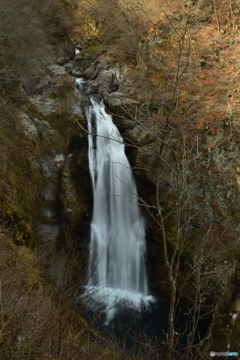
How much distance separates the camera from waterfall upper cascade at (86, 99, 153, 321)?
411 inches

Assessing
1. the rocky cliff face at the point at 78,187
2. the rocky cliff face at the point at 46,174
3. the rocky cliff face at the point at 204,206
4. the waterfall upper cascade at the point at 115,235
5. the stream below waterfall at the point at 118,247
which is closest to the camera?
the rocky cliff face at the point at 46,174

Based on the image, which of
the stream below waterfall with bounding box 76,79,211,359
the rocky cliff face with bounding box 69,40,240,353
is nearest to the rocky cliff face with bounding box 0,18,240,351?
the rocky cliff face with bounding box 69,40,240,353

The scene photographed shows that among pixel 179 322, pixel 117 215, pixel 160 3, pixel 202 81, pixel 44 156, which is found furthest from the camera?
pixel 160 3

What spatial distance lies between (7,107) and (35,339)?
928 centimetres

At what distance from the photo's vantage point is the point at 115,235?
438 inches

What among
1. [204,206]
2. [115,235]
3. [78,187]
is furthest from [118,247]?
[204,206]

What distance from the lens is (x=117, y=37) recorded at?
755 inches

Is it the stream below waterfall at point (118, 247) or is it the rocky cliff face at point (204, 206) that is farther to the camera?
the stream below waterfall at point (118, 247)

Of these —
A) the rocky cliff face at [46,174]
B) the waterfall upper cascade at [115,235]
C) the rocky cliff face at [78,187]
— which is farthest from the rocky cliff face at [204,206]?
the rocky cliff face at [46,174]

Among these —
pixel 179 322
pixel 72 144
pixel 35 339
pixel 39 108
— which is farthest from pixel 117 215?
pixel 35 339

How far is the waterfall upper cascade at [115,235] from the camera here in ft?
34.2

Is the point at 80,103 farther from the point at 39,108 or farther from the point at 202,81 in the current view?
the point at 202,81

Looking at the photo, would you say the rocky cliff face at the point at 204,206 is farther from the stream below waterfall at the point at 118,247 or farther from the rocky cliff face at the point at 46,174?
the rocky cliff face at the point at 46,174

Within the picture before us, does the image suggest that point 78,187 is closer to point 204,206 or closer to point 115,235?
point 115,235
